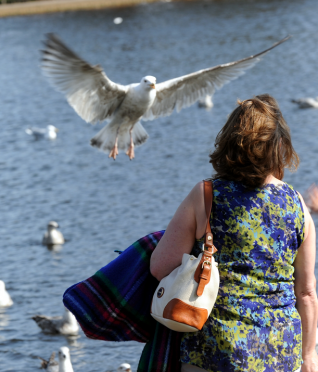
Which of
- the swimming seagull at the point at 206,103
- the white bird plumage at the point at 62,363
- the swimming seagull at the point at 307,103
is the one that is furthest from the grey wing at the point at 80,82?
the swimming seagull at the point at 206,103

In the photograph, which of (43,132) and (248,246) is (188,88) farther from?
(43,132)

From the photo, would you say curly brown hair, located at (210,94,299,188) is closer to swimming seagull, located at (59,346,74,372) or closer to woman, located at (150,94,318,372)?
woman, located at (150,94,318,372)

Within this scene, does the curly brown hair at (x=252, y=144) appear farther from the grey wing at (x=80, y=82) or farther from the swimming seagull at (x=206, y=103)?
the swimming seagull at (x=206, y=103)

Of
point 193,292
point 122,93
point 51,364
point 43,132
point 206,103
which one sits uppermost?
point 206,103

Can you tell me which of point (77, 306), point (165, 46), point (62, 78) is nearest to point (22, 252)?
point (62, 78)

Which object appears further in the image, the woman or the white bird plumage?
the white bird plumage

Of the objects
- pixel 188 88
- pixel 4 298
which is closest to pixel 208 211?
pixel 188 88

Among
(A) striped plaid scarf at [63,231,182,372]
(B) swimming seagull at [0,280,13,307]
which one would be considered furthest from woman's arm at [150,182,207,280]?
(B) swimming seagull at [0,280,13,307]

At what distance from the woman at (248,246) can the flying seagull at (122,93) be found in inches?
136

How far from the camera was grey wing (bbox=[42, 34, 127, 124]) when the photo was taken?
5074 mm

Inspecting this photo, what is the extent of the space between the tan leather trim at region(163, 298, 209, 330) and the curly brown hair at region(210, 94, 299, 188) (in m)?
0.46

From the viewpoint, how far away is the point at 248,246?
Answer: 6.61ft

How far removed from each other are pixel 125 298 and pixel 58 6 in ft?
141

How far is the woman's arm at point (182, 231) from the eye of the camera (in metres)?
2.02
